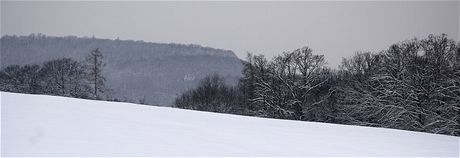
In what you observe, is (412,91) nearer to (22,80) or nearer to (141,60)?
(22,80)

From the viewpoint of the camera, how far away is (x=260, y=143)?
760 cm

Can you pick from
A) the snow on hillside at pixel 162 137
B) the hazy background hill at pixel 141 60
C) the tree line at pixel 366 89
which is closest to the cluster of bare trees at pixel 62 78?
the tree line at pixel 366 89

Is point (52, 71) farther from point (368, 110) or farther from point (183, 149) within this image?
point (183, 149)

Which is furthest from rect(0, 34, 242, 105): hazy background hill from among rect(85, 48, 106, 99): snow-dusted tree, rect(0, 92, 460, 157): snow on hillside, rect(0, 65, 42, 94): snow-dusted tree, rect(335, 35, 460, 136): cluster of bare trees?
rect(0, 92, 460, 157): snow on hillside

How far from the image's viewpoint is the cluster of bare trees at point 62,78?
44.1 m

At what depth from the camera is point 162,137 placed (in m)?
7.32

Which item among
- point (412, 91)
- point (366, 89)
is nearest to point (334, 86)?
point (366, 89)

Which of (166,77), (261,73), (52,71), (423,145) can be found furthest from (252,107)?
(166,77)

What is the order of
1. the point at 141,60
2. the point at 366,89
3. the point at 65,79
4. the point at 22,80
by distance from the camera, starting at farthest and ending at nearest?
the point at 141,60 < the point at 22,80 < the point at 65,79 < the point at 366,89

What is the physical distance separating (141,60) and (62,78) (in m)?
105

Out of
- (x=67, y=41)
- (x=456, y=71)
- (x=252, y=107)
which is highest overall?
(x=67, y=41)

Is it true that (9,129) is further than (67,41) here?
No

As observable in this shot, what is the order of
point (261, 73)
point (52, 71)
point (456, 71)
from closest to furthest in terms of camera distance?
point (456, 71) → point (261, 73) → point (52, 71)

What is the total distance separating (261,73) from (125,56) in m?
112
